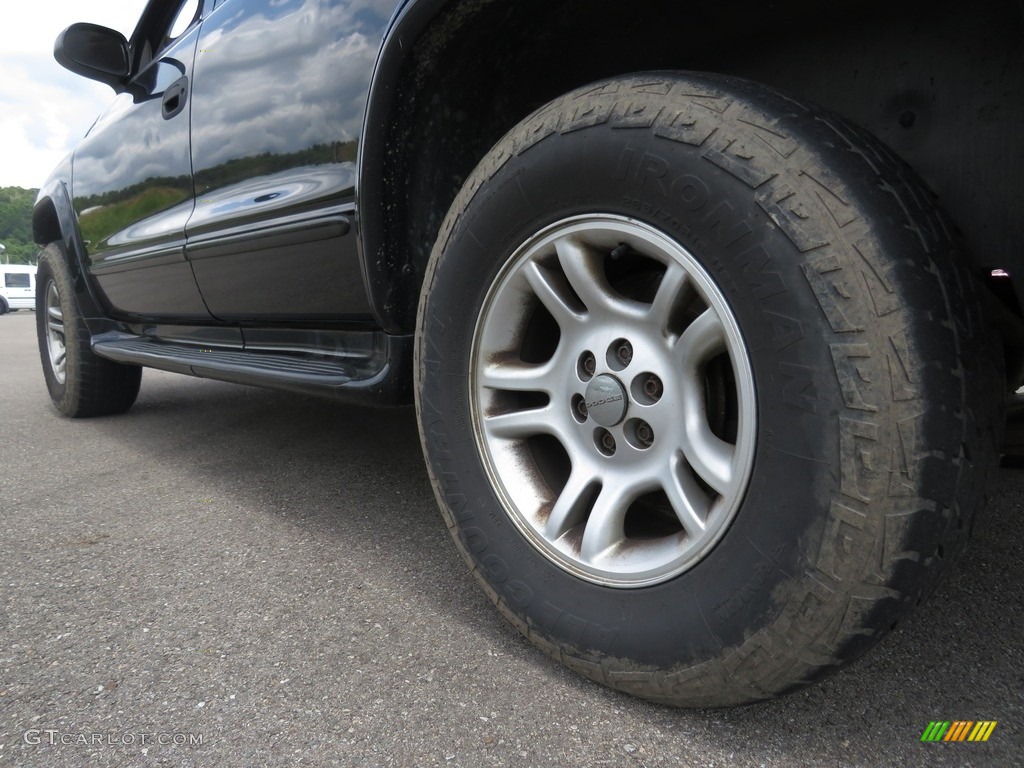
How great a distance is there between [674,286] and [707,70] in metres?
0.56

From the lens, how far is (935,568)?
2.77 ft

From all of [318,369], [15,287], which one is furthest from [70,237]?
[15,287]

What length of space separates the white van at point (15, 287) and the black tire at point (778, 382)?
2762cm

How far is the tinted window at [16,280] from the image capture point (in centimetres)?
2373

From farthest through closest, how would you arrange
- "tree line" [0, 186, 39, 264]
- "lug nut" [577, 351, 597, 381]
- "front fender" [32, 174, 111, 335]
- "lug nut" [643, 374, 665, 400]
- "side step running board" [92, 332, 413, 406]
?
1. "tree line" [0, 186, 39, 264]
2. "front fender" [32, 174, 111, 335]
3. "side step running board" [92, 332, 413, 406]
4. "lug nut" [577, 351, 597, 381]
5. "lug nut" [643, 374, 665, 400]

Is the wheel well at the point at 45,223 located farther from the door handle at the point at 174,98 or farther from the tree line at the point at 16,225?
the tree line at the point at 16,225

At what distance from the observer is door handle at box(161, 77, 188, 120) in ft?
7.21

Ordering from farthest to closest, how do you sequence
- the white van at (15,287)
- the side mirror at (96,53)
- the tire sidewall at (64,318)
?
1. the white van at (15,287)
2. the tire sidewall at (64,318)
3. the side mirror at (96,53)

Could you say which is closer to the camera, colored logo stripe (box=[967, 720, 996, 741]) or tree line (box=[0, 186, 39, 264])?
colored logo stripe (box=[967, 720, 996, 741])

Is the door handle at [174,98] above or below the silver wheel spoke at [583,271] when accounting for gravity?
above

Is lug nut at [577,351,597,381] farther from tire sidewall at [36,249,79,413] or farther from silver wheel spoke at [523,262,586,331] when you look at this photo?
tire sidewall at [36,249,79,413]

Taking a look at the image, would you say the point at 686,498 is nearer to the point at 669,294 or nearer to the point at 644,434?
the point at 644,434

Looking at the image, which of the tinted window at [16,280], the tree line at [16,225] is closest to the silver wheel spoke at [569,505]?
the tinted window at [16,280]

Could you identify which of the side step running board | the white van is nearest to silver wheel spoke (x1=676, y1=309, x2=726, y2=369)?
the side step running board
